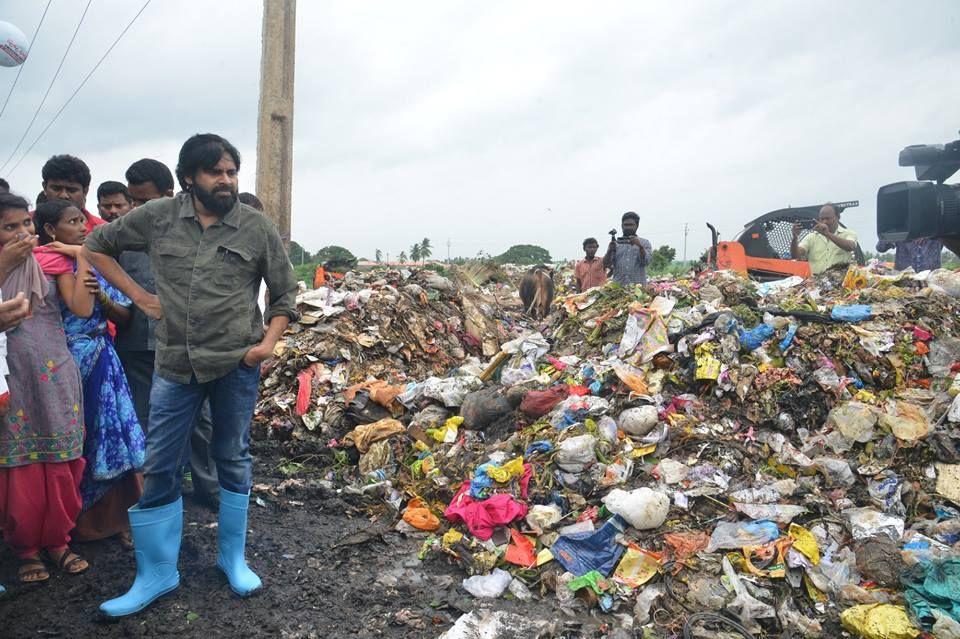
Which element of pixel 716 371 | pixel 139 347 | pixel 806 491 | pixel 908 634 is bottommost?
pixel 908 634

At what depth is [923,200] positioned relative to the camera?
405 cm

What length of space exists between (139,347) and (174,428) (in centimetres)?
87

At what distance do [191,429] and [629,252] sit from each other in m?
5.57

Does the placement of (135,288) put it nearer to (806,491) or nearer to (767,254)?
(806,491)

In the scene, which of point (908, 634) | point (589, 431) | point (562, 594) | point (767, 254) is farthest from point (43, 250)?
point (767, 254)

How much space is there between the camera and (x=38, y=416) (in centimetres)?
244

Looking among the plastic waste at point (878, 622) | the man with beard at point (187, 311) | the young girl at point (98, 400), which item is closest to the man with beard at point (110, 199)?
the young girl at point (98, 400)

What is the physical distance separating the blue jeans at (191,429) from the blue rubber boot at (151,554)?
46 millimetres

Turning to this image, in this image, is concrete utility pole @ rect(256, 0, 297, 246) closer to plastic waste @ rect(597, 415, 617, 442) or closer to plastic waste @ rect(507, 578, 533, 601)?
plastic waste @ rect(597, 415, 617, 442)

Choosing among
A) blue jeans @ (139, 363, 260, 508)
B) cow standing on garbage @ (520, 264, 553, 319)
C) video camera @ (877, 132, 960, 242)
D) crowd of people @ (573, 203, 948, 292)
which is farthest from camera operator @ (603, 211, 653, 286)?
blue jeans @ (139, 363, 260, 508)

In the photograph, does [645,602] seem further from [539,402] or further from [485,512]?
[539,402]

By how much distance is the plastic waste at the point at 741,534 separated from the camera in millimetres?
3018

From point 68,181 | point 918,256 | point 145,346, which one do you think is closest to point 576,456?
point 145,346

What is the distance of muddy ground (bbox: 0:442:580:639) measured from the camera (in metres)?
2.29
